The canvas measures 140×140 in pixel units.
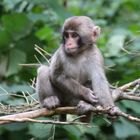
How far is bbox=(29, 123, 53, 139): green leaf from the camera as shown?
6.97 m

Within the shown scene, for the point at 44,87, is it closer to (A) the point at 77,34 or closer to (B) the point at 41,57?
(A) the point at 77,34

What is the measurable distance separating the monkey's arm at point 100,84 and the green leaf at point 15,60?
212 centimetres

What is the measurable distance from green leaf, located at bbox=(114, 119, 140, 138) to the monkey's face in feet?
6.46

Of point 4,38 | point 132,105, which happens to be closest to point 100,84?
point 132,105

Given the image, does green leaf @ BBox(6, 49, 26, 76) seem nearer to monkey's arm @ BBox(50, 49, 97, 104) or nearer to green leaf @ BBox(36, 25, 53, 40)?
green leaf @ BBox(36, 25, 53, 40)

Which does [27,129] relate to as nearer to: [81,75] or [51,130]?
[51,130]

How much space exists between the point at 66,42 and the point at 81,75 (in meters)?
0.39

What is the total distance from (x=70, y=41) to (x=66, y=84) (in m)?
0.40

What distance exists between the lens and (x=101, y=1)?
11.9m

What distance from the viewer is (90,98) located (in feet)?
19.8

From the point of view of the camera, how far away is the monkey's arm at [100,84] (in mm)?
5984

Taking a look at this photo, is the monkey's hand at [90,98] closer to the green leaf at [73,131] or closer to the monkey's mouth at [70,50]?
the monkey's mouth at [70,50]

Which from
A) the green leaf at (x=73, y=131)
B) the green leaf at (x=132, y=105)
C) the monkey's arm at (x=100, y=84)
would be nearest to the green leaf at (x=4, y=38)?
the green leaf at (x=73, y=131)

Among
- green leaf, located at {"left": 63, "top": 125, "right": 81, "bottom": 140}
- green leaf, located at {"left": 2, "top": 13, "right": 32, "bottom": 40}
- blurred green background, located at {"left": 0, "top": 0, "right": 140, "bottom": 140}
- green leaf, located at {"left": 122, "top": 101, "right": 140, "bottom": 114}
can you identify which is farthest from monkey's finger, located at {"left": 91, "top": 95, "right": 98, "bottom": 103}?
green leaf, located at {"left": 2, "top": 13, "right": 32, "bottom": 40}
